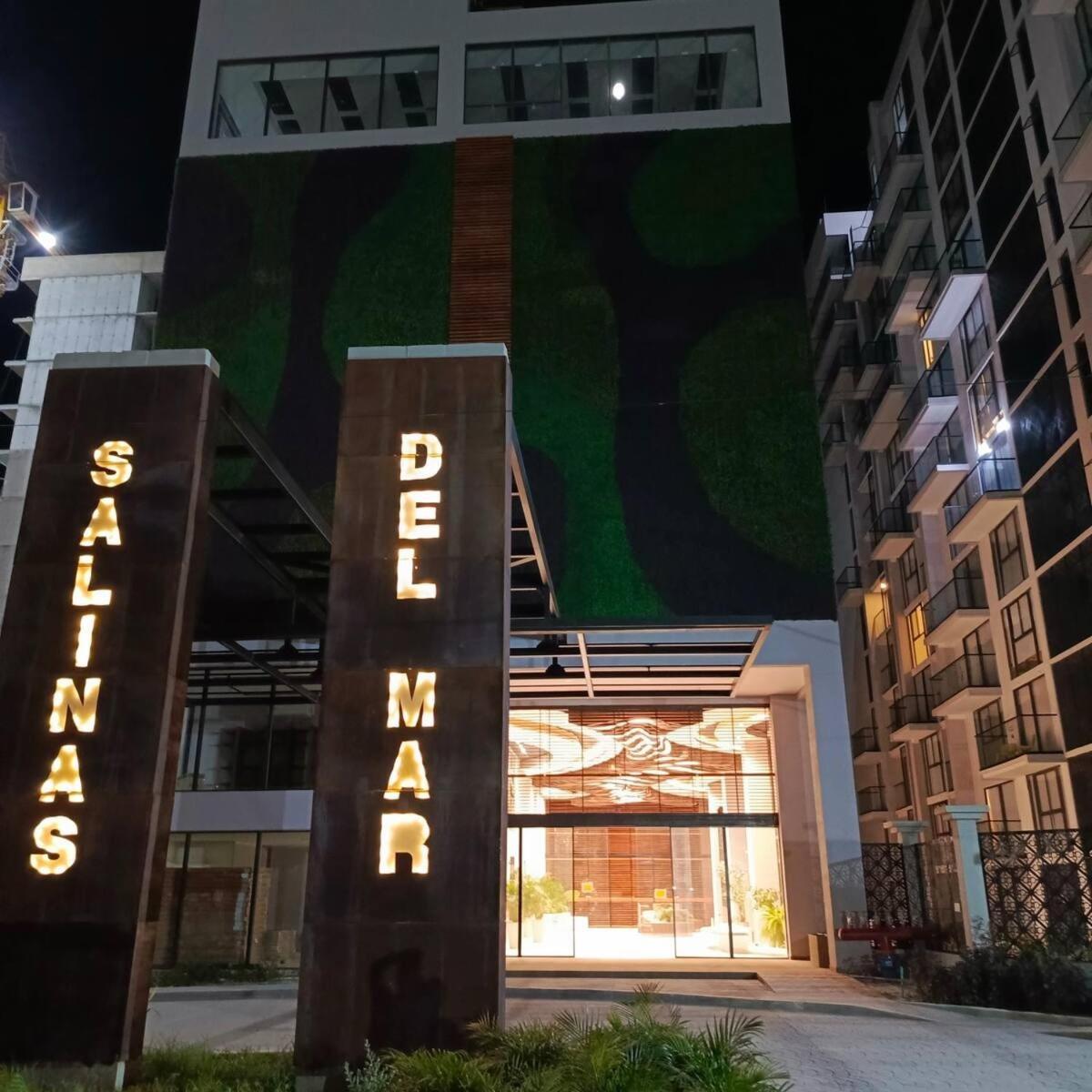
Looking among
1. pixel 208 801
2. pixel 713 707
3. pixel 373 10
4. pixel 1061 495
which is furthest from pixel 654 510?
pixel 373 10

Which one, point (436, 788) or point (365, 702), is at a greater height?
point (365, 702)

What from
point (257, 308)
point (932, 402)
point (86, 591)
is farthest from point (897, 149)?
point (86, 591)

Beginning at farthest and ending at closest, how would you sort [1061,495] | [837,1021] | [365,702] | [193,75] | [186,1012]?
[193,75], [1061,495], [186,1012], [837,1021], [365,702]

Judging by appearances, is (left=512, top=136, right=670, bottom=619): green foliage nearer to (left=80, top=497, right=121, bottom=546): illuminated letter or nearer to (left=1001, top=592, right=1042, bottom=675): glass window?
(left=1001, top=592, right=1042, bottom=675): glass window

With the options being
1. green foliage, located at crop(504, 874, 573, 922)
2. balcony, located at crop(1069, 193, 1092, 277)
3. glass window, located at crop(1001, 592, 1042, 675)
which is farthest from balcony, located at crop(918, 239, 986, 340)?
green foliage, located at crop(504, 874, 573, 922)

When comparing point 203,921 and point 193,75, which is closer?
point 203,921

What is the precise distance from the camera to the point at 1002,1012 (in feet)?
52.5

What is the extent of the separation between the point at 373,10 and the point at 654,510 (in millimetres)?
20244

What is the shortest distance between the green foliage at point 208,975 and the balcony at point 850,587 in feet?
104

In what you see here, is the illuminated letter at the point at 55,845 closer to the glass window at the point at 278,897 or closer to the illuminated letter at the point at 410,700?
the illuminated letter at the point at 410,700

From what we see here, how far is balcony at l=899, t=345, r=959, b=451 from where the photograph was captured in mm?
37031

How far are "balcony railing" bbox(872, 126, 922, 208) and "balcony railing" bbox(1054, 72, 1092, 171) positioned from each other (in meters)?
13.4

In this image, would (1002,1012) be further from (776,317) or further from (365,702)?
(776,317)

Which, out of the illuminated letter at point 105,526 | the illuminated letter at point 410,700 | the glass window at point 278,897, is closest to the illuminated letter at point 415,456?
the illuminated letter at point 410,700
